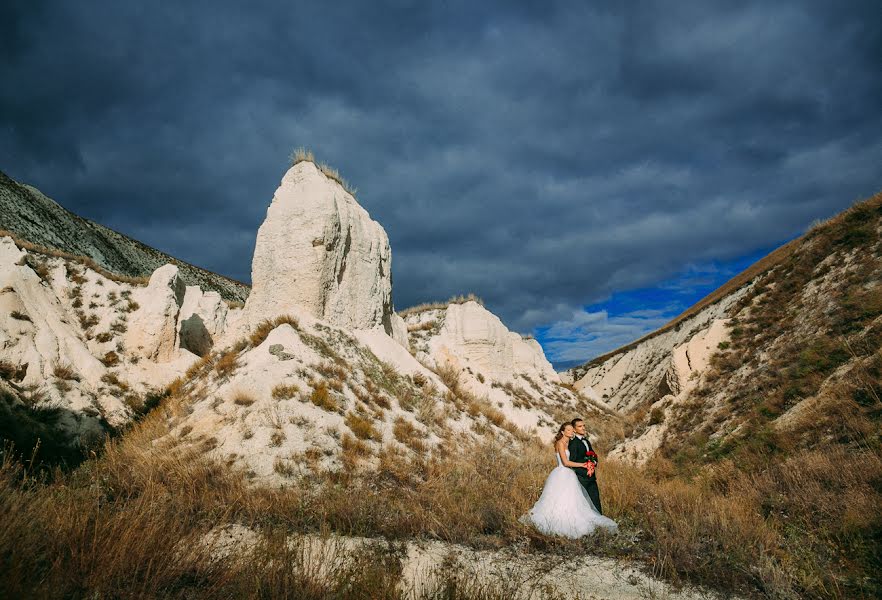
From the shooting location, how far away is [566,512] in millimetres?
6227

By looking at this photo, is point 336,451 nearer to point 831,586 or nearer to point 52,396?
point 52,396

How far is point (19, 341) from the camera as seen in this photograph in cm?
Answer: 1112

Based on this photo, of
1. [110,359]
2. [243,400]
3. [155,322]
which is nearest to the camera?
[243,400]

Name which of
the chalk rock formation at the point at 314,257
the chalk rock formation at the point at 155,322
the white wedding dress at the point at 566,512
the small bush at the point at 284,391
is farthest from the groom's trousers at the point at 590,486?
the chalk rock formation at the point at 155,322

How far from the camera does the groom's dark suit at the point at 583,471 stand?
6902 mm

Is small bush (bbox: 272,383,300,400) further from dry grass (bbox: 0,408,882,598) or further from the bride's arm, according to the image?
the bride's arm

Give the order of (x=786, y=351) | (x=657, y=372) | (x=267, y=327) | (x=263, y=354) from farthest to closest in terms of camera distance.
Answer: (x=657, y=372)
(x=267, y=327)
(x=786, y=351)
(x=263, y=354)

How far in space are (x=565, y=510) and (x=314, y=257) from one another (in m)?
11.0

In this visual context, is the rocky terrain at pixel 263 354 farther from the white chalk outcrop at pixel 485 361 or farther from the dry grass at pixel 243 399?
the white chalk outcrop at pixel 485 361

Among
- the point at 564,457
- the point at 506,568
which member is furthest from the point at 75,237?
the point at 506,568

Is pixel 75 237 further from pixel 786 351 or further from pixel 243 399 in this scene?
pixel 786 351

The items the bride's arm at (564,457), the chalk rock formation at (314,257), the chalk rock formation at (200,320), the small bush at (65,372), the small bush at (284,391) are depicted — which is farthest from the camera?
the chalk rock formation at (200,320)

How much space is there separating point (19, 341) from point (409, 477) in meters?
11.0

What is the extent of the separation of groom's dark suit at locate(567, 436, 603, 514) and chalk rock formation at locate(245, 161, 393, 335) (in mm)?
10003
